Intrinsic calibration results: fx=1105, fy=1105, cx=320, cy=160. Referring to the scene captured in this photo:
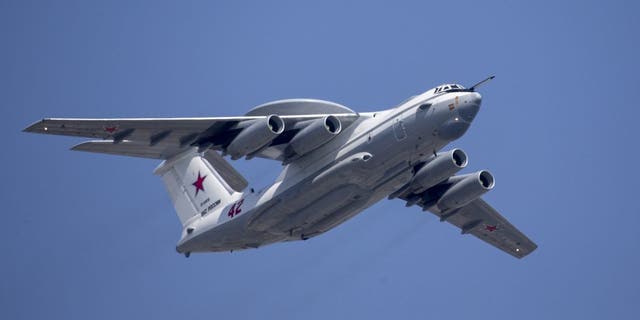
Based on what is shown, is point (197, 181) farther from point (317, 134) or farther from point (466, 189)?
point (466, 189)

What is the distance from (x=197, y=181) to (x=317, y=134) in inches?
173

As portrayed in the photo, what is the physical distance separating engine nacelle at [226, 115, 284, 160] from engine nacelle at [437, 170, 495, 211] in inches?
187

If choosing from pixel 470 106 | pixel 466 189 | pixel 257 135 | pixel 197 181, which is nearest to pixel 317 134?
pixel 257 135

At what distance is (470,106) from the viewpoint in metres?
→ 20.8

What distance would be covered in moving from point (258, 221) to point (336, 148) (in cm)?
223

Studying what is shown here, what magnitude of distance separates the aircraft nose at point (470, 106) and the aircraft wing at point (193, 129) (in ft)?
7.70

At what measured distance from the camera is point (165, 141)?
22422 mm

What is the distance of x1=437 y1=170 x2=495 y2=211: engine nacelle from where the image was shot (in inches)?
935

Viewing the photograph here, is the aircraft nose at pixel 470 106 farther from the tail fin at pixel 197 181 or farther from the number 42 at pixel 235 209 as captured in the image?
the tail fin at pixel 197 181

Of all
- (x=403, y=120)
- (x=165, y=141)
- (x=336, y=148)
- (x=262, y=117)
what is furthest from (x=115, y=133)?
(x=403, y=120)

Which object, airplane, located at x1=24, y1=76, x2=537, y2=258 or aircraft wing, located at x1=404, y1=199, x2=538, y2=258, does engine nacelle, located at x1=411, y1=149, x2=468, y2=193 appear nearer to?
airplane, located at x1=24, y1=76, x2=537, y2=258

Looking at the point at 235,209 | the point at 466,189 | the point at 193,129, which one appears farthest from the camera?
the point at 466,189

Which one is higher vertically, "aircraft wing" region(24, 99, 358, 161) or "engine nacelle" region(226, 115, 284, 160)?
"aircraft wing" region(24, 99, 358, 161)

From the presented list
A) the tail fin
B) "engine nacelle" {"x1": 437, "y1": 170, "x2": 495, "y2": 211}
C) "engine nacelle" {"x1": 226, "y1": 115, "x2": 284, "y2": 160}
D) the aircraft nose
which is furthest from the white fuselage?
"engine nacelle" {"x1": 437, "y1": 170, "x2": 495, "y2": 211}
